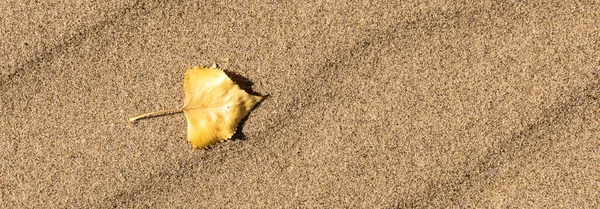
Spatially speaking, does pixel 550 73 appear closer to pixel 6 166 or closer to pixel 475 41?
pixel 475 41

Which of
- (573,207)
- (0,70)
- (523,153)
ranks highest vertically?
(0,70)

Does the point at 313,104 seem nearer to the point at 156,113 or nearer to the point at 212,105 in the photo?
the point at 212,105

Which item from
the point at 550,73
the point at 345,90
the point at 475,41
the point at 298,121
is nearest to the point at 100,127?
the point at 298,121

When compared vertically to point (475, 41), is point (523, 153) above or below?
below
